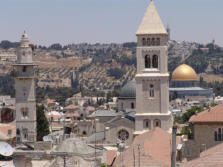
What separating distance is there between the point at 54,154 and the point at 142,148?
3.86 meters

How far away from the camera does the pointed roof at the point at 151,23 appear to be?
2232 inches

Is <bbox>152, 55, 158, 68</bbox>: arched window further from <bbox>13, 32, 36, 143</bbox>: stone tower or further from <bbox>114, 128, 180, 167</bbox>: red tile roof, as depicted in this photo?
<bbox>114, 128, 180, 167</bbox>: red tile roof

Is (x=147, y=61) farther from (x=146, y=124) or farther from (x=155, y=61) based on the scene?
(x=146, y=124)

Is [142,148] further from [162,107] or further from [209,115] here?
[162,107]

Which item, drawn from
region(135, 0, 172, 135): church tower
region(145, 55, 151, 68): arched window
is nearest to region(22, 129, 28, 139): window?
region(135, 0, 172, 135): church tower

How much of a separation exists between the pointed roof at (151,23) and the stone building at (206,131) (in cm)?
1599

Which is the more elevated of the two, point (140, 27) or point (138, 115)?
point (140, 27)

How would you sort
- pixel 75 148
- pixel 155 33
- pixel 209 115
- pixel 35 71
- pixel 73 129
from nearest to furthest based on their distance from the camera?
pixel 75 148
pixel 209 115
pixel 155 33
pixel 35 71
pixel 73 129

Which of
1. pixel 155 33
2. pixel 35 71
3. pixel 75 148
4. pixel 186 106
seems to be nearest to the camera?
pixel 75 148

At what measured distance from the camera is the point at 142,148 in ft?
121

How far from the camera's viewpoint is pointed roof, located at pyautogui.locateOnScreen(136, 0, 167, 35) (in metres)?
56.7

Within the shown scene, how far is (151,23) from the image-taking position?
187 feet

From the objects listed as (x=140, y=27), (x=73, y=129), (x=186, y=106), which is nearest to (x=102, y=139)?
(x=140, y=27)

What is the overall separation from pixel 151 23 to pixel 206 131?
56.1ft
